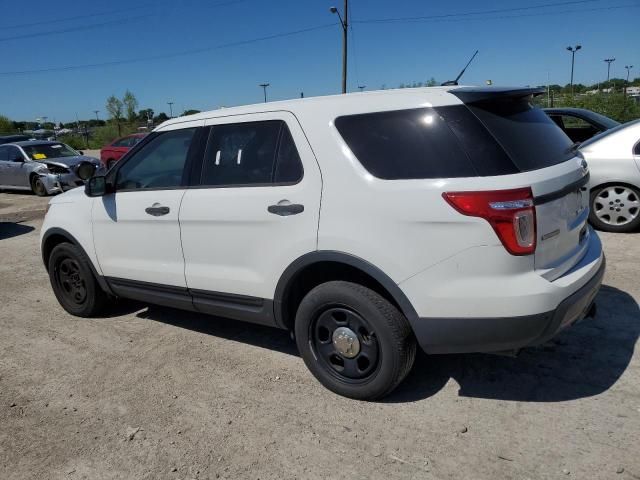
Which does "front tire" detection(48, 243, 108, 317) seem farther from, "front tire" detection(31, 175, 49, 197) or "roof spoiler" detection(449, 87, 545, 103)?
"front tire" detection(31, 175, 49, 197)

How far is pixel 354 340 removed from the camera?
10.2 ft

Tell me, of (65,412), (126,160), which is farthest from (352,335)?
(126,160)

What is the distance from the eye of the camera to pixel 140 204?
13.2ft

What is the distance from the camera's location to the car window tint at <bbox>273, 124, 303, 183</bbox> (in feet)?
10.5

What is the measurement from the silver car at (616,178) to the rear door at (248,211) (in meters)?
4.62

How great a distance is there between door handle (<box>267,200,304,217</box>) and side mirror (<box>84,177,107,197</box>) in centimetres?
175

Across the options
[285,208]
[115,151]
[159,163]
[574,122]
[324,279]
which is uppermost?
[574,122]

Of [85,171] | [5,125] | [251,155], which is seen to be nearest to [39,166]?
[85,171]

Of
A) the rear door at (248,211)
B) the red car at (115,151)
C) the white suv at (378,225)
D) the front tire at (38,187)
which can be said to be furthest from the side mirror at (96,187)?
the red car at (115,151)

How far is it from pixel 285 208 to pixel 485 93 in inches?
51.9

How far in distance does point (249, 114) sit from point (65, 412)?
2.25 m

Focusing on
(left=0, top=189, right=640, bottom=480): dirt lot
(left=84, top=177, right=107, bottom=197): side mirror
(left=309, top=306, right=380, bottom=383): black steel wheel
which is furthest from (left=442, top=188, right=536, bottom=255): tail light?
(left=84, top=177, right=107, bottom=197): side mirror

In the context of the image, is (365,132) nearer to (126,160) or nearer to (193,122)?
(193,122)

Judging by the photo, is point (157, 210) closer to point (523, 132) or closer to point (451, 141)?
point (451, 141)
